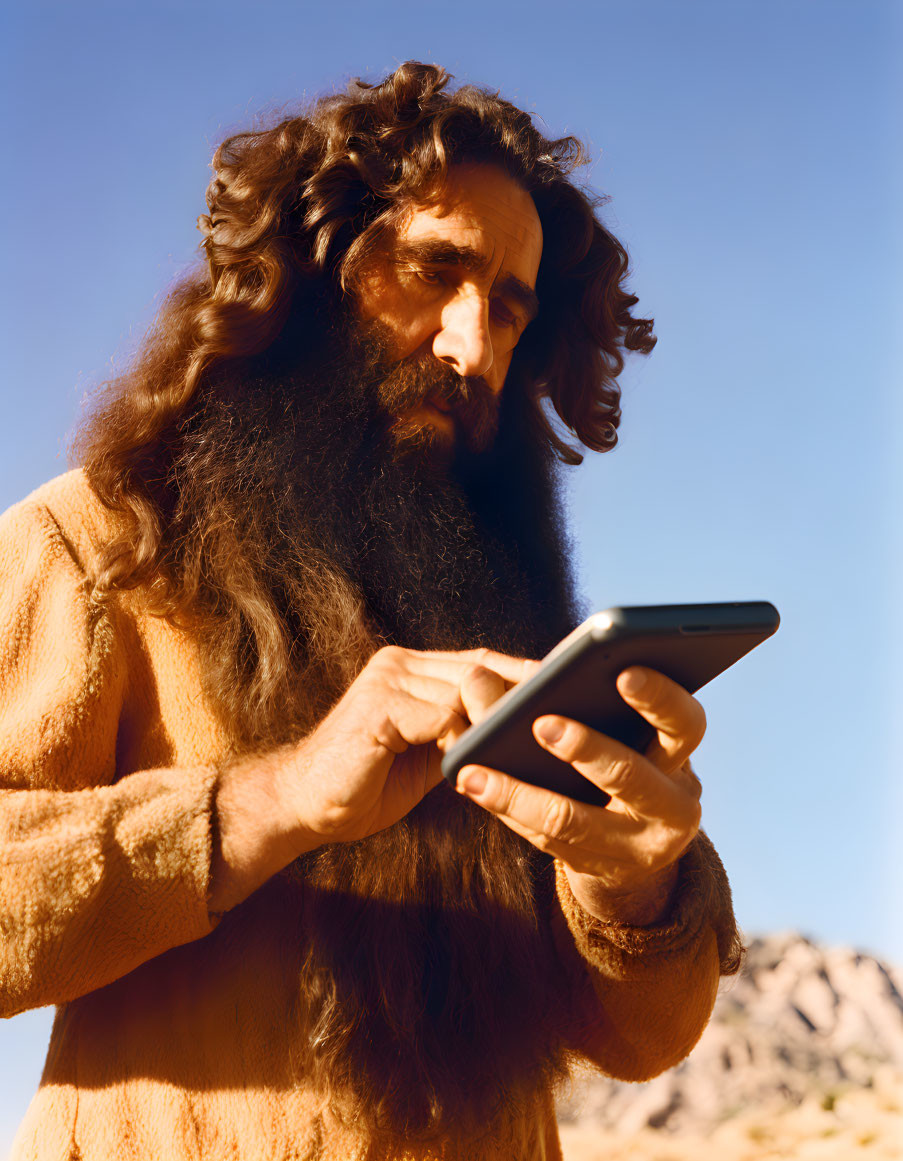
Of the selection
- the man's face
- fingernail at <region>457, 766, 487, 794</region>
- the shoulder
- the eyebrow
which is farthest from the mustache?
fingernail at <region>457, 766, 487, 794</region>

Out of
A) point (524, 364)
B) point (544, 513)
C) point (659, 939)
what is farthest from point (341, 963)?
point (524, 364)

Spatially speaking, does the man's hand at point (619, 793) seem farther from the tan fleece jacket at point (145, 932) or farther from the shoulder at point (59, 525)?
the shoulder at point (59, 525)

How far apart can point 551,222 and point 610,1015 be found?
2296 mm

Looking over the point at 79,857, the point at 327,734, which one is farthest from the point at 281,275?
the point at 79,857

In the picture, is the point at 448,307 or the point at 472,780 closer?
the point at 472,780

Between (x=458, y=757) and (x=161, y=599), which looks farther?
(x=161, y=599)

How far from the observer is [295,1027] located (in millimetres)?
1855

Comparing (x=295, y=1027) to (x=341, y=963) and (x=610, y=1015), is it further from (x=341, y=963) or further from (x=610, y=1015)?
(x=610, y=1015)

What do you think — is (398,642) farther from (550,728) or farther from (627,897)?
(550,728)

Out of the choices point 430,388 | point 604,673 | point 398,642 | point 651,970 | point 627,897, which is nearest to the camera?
point 604,673

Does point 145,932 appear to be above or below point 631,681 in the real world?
below

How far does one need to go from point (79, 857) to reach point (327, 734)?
1.37ft

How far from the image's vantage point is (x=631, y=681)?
1.43 m

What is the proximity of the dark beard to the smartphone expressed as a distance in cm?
54
